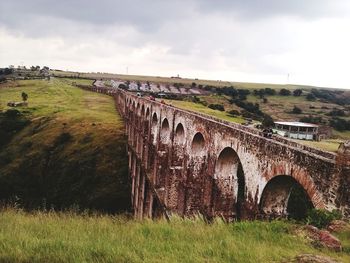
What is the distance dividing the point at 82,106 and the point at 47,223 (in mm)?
76523

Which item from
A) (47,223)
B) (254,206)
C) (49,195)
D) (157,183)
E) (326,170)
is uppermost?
(326,170)

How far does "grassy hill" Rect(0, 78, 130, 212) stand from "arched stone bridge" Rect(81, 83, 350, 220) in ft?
56.3

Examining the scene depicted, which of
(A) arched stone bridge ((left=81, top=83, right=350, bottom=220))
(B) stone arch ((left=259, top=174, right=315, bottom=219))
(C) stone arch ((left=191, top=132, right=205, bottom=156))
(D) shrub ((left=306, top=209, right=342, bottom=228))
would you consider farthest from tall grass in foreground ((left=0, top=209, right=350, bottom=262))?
(C) stone arch ((left=191, top=132, right=205, bottom=156))

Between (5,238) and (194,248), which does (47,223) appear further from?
(194,248)

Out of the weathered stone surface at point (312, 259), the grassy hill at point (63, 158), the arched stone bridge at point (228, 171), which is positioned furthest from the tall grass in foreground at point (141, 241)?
the grassy hill at point (63, 158)

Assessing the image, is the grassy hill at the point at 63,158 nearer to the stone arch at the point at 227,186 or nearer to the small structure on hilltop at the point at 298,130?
the small structure on hilltop at the point at 298,130

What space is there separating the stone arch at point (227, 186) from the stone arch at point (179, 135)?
6.62m

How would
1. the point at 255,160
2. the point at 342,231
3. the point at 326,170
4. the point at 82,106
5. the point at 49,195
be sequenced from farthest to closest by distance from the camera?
the point at 82,106 < the point at 49,195 < the point at 255,160 < the point at 326,170 < the point at 342,231

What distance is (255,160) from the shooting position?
1323cm

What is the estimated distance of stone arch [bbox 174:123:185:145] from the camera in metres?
24.0

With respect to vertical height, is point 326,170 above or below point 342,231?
above

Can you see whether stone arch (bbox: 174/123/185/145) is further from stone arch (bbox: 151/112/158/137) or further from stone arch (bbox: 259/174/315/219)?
stone arch (bbox: 259/174/315/219)

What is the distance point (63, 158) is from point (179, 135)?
37072mm

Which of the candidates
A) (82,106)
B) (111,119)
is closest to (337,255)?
(111,119)
